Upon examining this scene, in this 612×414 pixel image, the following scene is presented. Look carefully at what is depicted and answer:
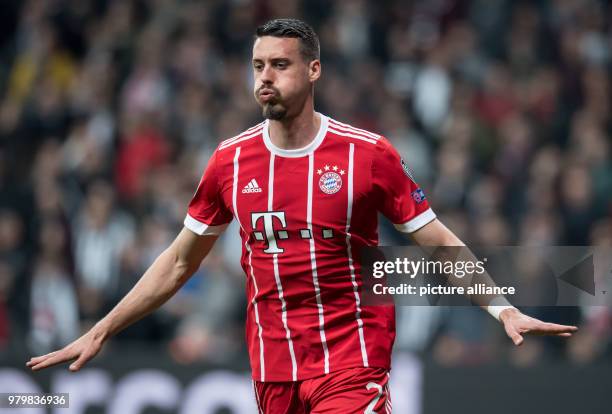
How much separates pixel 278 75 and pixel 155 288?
116cm

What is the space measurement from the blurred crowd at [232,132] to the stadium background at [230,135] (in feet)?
0.07

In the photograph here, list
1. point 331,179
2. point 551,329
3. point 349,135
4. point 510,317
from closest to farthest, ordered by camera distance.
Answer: point 551,329, point 510,317, point 331,179, point 349,135

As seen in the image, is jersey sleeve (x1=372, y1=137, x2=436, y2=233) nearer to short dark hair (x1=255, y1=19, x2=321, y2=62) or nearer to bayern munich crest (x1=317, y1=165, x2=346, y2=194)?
bayern munich crest (x1=317, y1=165, x2=346, y2=194)

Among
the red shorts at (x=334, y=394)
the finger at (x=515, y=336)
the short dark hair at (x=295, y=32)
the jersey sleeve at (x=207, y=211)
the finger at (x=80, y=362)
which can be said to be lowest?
the red shorts at (x=334, y=394)

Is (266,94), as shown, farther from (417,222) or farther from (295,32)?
(417,222)

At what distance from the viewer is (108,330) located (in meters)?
5.57

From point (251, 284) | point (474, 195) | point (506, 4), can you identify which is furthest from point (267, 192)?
point (506, 4)

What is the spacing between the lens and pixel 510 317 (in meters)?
5.12

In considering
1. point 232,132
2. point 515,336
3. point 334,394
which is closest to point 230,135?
point 232,132

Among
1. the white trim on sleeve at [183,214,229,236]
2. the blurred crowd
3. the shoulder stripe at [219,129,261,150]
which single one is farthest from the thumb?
the blurred crowd

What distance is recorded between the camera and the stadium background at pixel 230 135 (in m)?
9.46

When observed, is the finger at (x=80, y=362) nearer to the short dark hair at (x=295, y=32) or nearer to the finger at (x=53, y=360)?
the finger at (x=53, y=360)

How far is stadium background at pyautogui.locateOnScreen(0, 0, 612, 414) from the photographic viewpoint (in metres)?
9.46

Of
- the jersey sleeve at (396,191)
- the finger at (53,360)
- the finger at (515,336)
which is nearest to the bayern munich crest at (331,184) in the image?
the jersey sleeve at (396,191)
